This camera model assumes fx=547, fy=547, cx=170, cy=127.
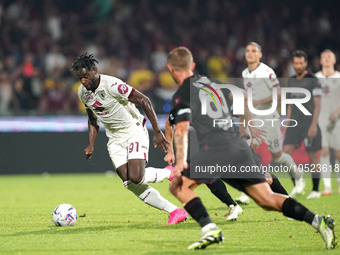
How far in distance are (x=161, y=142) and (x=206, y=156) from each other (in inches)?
51.0

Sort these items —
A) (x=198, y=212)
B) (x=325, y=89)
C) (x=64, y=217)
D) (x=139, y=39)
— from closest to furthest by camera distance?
(x=198, y=212)
(x=64, y=217)
(x=325, y=89)
(x=139, y=39)

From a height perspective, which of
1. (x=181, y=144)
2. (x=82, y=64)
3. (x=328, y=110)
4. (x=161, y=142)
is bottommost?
(x=328, y=110)

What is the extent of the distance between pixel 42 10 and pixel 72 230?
40.9ft

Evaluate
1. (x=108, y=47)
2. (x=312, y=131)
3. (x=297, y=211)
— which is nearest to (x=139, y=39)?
(x=108, y=47)

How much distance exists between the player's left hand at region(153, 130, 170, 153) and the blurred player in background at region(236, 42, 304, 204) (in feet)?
8.54

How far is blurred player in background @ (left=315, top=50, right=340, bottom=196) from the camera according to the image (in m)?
9.82

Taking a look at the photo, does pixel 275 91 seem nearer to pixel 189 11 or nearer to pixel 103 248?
pixel 103 248

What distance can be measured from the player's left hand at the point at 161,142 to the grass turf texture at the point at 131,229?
918mm

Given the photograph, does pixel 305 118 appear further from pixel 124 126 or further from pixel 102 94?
pixel 102 94

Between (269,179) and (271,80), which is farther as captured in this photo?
(271,80)

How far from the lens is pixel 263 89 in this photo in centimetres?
857

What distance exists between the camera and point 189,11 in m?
18.7

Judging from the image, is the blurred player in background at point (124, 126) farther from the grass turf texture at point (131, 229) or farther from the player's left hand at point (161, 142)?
A: the grass turf texture at point (131, 229)

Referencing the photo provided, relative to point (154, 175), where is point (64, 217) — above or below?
below
